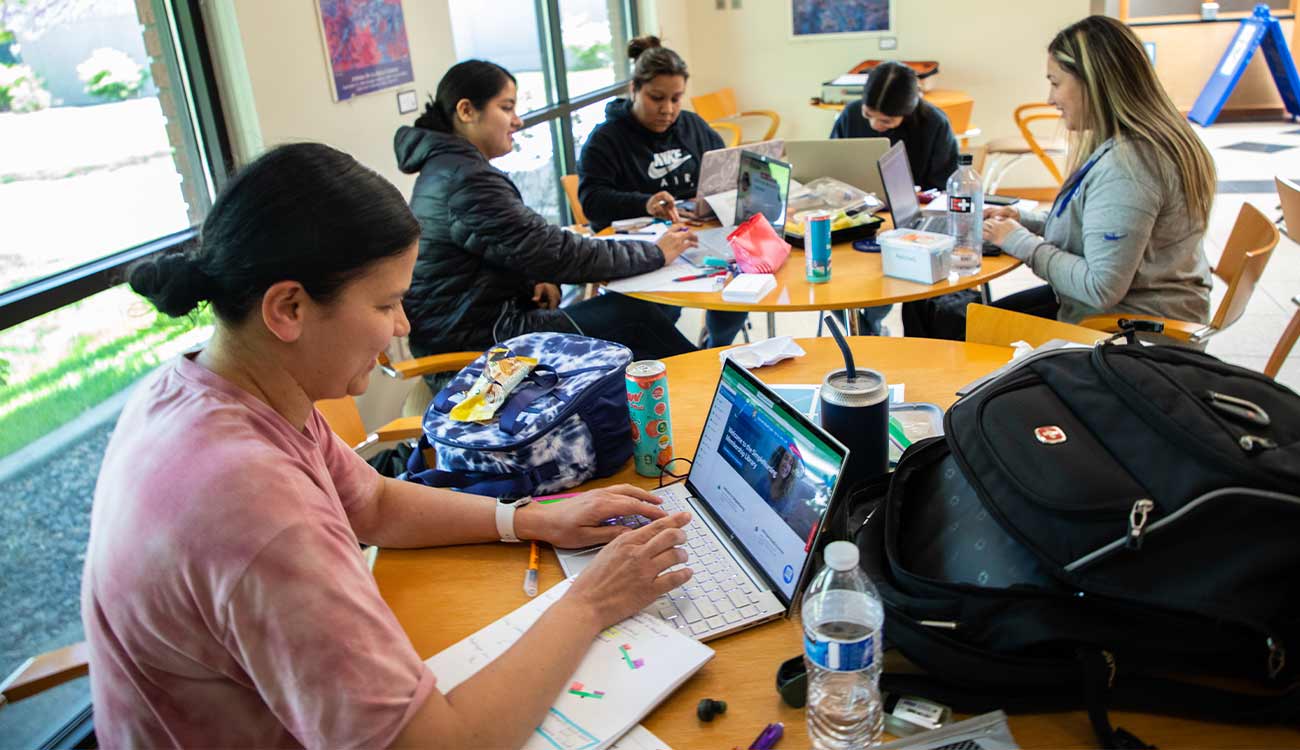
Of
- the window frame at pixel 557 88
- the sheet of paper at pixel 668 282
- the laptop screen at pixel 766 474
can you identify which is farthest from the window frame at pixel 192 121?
the window frame at pixel 557 88

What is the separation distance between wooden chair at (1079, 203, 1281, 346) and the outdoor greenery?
2276 millimetres

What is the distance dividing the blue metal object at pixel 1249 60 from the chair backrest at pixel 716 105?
476 cm

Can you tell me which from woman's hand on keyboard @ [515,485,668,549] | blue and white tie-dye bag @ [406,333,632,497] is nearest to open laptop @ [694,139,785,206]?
blue and white tie-dye bag @ [406,333,632,497]

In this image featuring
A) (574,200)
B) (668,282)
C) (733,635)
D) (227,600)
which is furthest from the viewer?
(574,200)

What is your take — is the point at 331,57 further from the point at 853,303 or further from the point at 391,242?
the point at 391,242

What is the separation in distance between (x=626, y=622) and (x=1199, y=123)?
949cm

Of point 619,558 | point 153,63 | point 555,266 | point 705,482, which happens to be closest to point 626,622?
point 619,558

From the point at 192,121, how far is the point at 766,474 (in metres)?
2.17

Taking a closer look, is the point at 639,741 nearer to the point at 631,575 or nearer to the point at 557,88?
the point at 631,575

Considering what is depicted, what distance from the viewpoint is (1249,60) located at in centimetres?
832

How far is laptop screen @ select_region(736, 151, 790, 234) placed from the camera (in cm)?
290

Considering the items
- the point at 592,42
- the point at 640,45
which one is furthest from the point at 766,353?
the point at 592,42

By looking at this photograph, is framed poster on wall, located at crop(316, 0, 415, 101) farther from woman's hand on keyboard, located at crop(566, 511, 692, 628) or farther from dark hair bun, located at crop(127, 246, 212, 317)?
woman's hand on keyboard, located at crop(566, 511, 692, 628)

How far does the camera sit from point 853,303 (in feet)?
8.05
